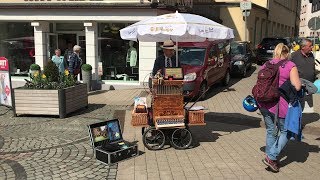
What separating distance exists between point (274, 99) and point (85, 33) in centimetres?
1006

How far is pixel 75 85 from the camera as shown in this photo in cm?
976

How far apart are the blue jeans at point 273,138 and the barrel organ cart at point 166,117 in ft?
4.62

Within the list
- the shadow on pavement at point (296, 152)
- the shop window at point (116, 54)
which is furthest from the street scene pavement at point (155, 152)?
the shop window at point (116, 54)

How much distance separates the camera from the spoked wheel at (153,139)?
6633mm

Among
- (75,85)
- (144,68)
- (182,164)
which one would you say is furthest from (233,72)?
(182,164)

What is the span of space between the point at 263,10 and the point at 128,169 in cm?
2680

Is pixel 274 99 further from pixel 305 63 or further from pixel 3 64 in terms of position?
pixel 3 64

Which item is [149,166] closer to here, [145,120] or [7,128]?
[145,120]

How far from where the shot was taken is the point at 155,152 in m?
6.55

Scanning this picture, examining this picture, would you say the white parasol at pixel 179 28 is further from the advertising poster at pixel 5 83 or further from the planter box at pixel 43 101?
the advertising poster at pixel 5 83

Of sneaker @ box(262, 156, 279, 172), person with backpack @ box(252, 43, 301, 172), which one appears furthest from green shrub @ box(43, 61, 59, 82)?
sneaker @ box(262, 156, 279, 172)

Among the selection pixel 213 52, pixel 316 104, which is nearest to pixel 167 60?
pixel 316 104

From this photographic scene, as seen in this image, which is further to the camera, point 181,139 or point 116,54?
point 116,54

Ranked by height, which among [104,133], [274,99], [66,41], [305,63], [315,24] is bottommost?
[104,133]
